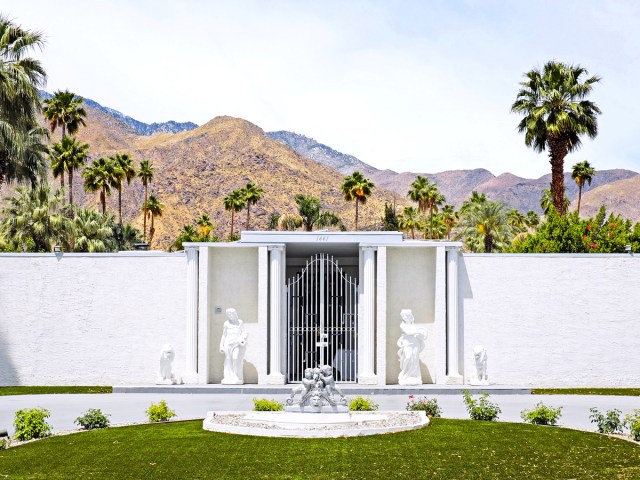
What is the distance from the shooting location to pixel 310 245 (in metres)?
24.2

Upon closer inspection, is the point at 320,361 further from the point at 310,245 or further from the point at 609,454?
the point at 609,454

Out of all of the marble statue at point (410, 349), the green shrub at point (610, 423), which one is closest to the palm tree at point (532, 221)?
the marble statue at point (410, 349)

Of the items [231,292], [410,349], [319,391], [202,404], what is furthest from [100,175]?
[319,391]

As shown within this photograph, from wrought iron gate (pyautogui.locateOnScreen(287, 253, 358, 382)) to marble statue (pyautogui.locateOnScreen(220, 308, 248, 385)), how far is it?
164 centimetres

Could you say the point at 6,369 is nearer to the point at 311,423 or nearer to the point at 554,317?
the point at 311,423

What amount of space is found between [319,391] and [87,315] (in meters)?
10.9

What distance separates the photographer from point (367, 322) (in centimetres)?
2392

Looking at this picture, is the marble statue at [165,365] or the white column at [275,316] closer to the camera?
the marble statue at [165,365]

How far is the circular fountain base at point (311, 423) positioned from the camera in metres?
14.6

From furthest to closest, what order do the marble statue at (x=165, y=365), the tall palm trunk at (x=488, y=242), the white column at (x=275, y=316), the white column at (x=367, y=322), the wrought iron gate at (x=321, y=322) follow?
the tall palm trunk at (x=488, y=242)
the wrought iron gate at (x=321, y=322)
the white column at (x=367, y=322)
the white column at (x=275, y=316)
the marble statue at (x=165, y=365)

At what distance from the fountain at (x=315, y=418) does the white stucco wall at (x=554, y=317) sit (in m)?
8.52

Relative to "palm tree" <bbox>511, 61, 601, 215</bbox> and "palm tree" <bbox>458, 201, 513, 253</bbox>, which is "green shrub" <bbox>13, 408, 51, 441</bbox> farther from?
"palm tree" <bbox>458, 201, 513, 253</bbox>

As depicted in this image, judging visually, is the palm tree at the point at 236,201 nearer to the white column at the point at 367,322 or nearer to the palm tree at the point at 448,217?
the palm tree at the point at 448,217

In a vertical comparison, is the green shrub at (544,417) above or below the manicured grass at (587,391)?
above
